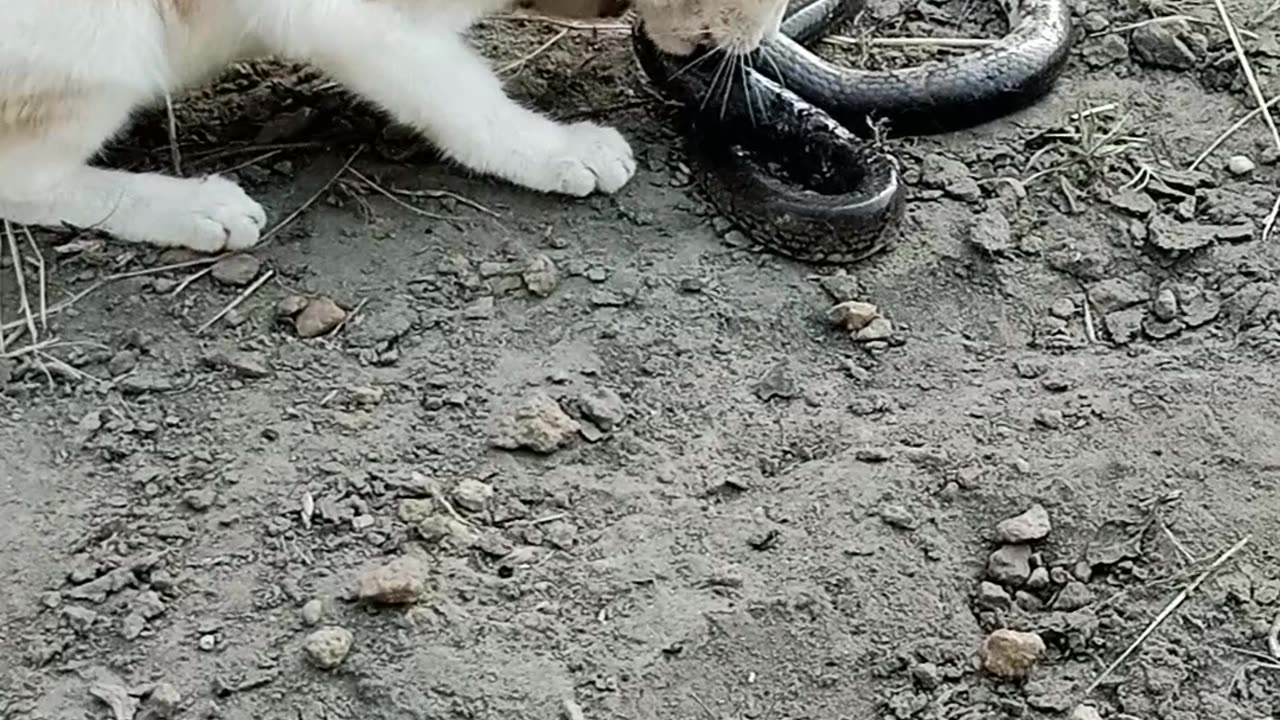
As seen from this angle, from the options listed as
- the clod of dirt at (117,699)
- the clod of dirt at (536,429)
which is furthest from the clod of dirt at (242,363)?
the clod of dirt at (117,699)

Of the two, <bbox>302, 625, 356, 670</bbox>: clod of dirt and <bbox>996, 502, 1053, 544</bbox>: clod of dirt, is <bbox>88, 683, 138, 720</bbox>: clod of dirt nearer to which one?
<bbox>302, 625, 356, 670</bbox>: clod of dirt

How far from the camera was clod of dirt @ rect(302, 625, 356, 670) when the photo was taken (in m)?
2.36

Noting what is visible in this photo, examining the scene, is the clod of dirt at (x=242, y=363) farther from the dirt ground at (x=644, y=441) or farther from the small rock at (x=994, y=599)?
the small rock at (x=994, y=599)

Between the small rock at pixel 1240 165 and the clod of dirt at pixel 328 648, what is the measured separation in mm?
1919

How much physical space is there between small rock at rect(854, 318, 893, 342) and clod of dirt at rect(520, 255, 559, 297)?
0.54 meters

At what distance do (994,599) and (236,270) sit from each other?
144 cm

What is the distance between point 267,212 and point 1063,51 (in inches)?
62.7

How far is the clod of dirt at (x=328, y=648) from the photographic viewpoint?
2.36m

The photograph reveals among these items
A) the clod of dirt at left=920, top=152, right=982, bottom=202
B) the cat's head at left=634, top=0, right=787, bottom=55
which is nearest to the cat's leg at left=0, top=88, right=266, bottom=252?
the cat's head at left=634, top=0, right=787, bottom=55

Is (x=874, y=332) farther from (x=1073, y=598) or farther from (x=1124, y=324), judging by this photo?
(x=1073, y=598)

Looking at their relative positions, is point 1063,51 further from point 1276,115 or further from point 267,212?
point 267,212

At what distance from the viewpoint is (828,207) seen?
2.99 metres

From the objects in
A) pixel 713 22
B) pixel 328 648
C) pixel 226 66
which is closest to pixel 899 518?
pixel 328 648

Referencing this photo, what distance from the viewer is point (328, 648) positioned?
236 centimetres
